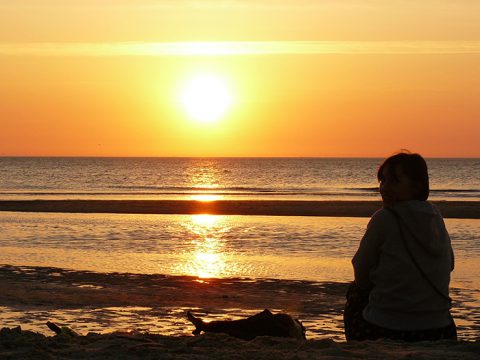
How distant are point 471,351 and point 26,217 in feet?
85.6

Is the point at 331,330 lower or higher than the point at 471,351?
lower

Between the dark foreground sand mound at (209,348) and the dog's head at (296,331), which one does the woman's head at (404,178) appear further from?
the dog's head at (296,331)

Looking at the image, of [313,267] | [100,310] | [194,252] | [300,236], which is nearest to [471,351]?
[100,310]

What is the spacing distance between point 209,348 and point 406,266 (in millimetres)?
1587

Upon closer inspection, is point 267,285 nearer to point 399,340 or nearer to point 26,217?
point 399,340

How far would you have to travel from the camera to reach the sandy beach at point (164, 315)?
20.2 feet

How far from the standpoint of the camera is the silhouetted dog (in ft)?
23.3

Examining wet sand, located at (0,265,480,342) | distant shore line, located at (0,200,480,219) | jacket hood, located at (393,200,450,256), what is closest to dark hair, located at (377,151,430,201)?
jacket hood, located at (393,200,450,256)

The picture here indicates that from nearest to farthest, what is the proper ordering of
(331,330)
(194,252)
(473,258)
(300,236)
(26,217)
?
(331,330)
(473,258)
(194,252)
(300,236)
(26,217)

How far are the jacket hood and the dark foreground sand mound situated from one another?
0.72m

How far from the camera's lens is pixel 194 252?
1883cm

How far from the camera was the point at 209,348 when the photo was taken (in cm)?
641

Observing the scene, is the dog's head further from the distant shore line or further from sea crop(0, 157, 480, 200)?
sea crop(0, 157, 480, 200)

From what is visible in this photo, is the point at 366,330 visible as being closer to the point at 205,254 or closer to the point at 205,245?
the point at 205,254
